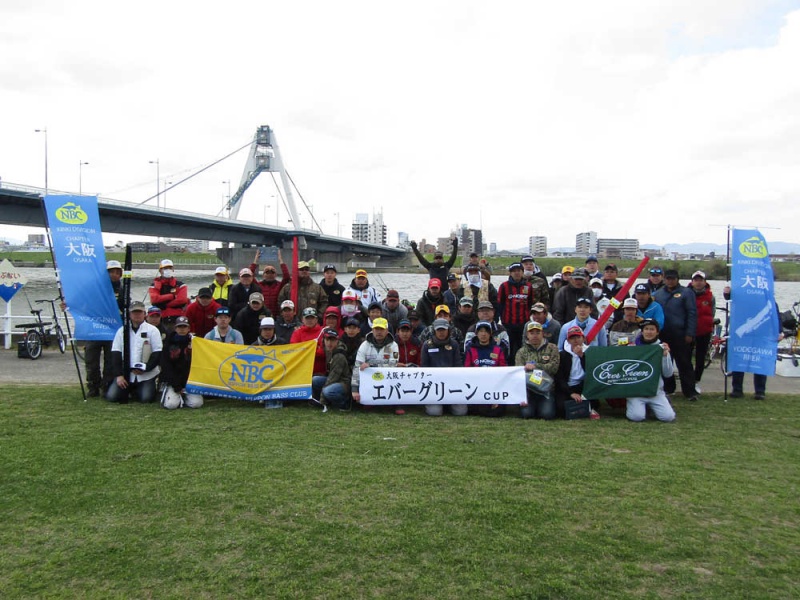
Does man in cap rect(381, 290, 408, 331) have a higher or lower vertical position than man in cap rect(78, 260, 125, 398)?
higher

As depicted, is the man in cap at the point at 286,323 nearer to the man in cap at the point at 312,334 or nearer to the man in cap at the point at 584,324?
the man in cap at the point at 312,334

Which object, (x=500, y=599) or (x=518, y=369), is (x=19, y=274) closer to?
(x=518, y=369)

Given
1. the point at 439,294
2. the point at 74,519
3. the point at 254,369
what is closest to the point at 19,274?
the point at 254,369

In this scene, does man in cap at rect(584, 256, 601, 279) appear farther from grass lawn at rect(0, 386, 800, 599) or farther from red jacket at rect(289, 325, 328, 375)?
red jacket at rect(289, 325, 328, 375)

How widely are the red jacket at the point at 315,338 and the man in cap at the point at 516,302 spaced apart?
2.90 metres

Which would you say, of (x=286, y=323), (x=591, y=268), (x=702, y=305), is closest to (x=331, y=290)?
(x=286, y=323)

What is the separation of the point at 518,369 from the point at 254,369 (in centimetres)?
347

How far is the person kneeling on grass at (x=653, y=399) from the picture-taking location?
23.2 ft

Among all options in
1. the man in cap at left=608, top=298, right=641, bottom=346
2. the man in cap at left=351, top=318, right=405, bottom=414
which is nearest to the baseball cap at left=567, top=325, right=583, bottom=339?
the man in cap at left=608, top=298, right=641, bottom=346

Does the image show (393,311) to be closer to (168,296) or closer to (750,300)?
(168,296)

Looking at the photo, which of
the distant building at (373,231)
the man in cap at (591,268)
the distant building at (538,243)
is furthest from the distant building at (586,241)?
the man in cap at (591,268)

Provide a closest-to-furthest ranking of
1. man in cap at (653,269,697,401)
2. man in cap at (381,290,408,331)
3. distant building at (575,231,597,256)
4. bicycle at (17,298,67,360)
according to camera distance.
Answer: man in cap at (653,269,697,401), man in cap at (381,290,408,331), bicycle at (17,298,67,360), distant building at (575,231,597,256)

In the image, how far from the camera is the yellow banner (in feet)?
25.0

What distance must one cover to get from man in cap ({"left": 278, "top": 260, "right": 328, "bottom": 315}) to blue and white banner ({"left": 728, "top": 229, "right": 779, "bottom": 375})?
20.1 ft
